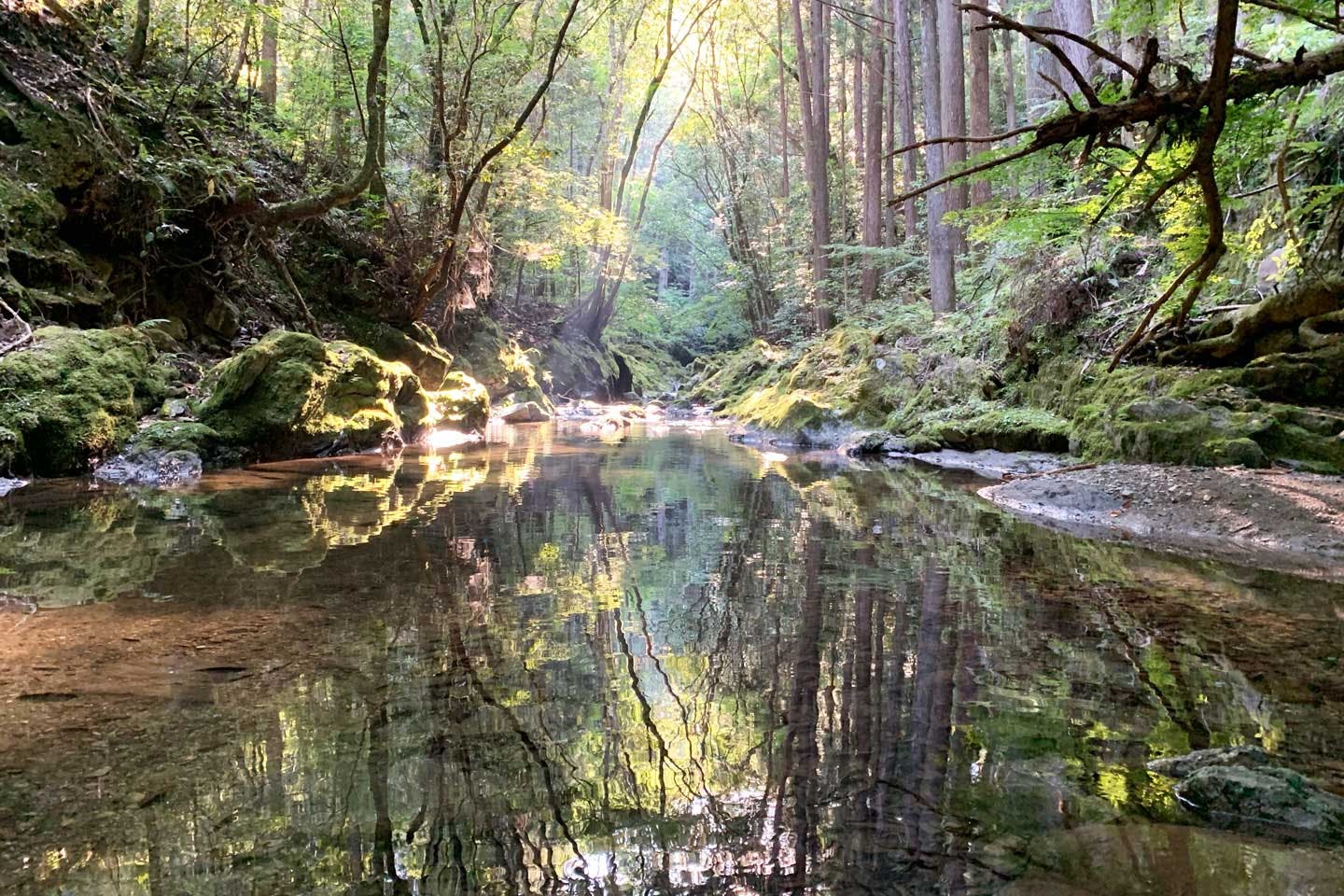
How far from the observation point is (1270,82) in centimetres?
281

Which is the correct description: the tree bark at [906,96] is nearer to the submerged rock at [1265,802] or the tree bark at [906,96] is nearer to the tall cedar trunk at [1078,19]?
the tall cedar trunk at [1078,19]

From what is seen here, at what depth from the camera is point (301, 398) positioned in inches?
377

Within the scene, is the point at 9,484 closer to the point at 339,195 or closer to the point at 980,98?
the point at 339,195

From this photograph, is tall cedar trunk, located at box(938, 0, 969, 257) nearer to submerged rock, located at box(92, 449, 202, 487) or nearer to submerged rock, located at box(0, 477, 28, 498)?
submerged rock, located at box(92, 449, 202, 487)

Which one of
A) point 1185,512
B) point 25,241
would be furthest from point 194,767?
point 25,241

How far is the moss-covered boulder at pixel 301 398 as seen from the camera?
8.98 meters

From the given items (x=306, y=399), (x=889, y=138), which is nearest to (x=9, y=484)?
(x=306, y=399)

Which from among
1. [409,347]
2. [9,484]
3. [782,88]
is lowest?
[9,484]

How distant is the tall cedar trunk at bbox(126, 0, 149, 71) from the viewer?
10.4 metres

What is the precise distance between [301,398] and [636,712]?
8365mm

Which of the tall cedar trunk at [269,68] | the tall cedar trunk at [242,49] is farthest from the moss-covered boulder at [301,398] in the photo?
the tall cedar trunk at [269,68]

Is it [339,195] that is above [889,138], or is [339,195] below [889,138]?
below

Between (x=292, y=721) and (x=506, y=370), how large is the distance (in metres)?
17.4

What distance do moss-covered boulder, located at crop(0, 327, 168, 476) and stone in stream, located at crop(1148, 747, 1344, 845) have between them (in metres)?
8.76
